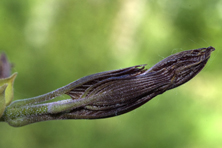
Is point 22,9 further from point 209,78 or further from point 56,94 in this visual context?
point 56,94

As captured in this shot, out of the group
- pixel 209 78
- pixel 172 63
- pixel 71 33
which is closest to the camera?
pixel 172 63

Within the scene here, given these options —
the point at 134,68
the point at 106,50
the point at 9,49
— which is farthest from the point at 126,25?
the point at 134,68

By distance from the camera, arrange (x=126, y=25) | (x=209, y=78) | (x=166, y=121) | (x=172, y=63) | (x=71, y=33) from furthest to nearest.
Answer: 1. (x=126, y=25)
2. (x=71, y=33)
3. (x=166, y=121)
4. (x=209, y=78)
5. (x=172, y=63)

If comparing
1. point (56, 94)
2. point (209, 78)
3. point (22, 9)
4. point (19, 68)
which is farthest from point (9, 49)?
point (56, 94)

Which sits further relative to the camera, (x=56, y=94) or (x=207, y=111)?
(x=207, y=111)

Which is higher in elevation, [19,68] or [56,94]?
[19,68]

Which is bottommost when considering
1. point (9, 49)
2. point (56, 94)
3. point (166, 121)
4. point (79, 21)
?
point (56, 94)
